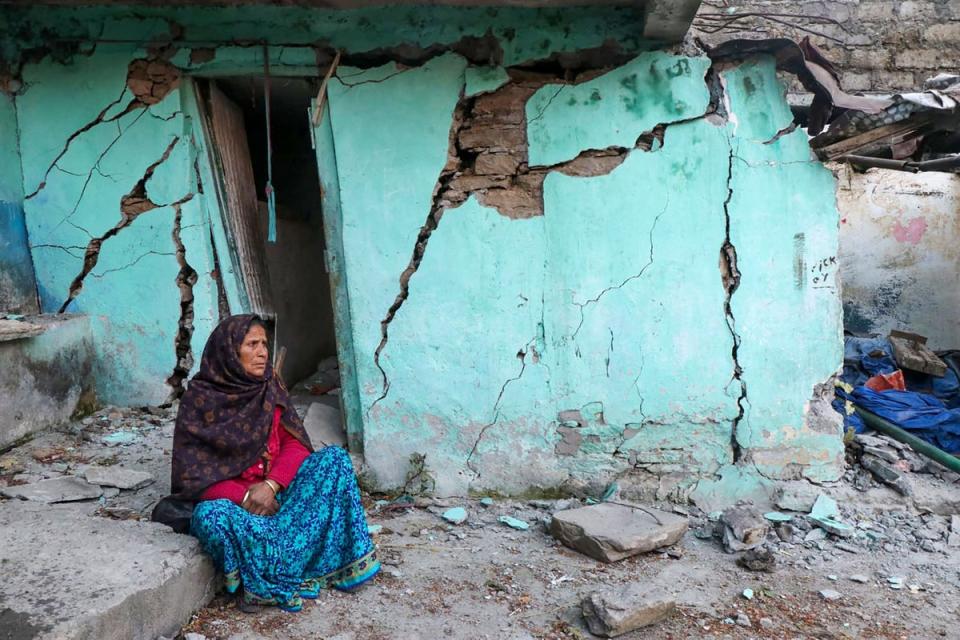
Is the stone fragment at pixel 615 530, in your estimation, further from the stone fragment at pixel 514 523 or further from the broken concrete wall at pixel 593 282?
the broken concrete wall at pixel 593 282

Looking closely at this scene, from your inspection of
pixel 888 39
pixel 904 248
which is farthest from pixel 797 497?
pixel 888 39

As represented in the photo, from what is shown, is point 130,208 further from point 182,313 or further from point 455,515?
point 455,515

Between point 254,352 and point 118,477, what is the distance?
1154mm

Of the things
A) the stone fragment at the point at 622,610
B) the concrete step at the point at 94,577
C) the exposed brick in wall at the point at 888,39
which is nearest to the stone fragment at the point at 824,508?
the stone fragment at the point at 622,610

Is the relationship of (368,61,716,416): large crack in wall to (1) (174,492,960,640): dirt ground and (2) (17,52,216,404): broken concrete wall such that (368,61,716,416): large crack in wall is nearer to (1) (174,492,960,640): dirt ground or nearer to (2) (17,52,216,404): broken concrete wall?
(2) (17,52,216,404): broken concrete wall

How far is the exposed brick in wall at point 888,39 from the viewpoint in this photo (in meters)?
5.93

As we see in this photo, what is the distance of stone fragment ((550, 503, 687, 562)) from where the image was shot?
2867 mm

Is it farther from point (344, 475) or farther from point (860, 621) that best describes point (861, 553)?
point (344, 475)

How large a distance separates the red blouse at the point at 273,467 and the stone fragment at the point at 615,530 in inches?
47.2

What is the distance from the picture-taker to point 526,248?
3.29 m

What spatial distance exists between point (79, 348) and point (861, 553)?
12.6 ft

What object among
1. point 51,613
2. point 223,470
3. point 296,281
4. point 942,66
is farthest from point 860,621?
point 942,66

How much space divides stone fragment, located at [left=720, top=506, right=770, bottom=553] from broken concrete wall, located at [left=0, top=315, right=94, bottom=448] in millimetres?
3225

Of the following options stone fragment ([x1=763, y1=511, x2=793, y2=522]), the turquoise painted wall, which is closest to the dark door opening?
the turquoise painted wall
